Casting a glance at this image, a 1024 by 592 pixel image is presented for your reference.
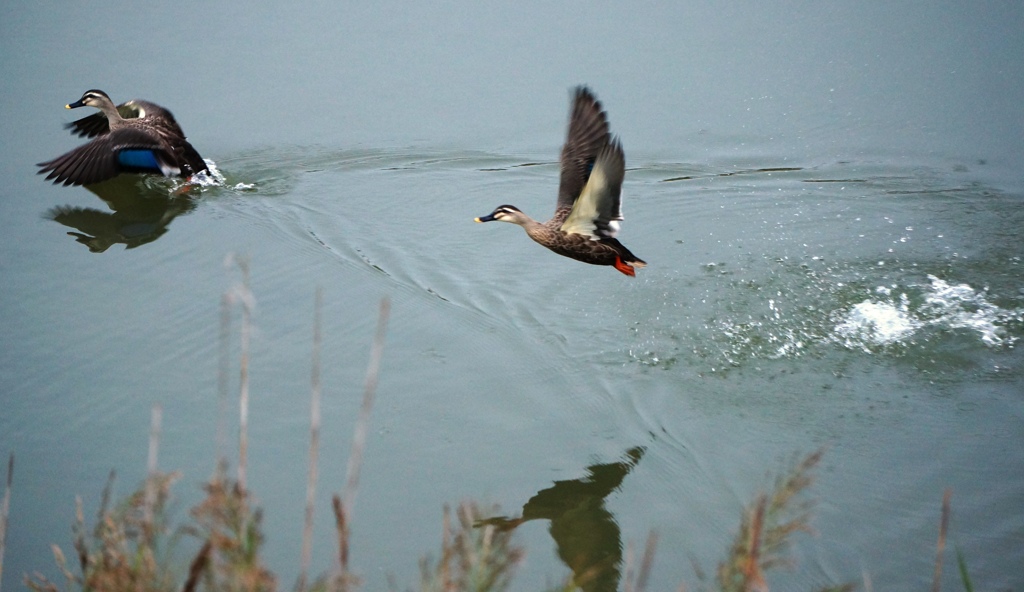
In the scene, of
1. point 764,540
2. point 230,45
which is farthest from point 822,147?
point 764,540

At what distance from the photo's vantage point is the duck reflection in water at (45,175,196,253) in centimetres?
615

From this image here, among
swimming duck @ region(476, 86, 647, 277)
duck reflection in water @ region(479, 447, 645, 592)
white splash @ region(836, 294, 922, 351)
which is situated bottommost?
duck reflection in water @ region(479, 447, 645, 592)

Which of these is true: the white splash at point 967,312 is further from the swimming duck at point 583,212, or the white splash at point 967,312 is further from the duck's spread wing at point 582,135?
the duck's spread wing at point 582,135

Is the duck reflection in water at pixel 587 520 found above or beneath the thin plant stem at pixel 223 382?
beneath

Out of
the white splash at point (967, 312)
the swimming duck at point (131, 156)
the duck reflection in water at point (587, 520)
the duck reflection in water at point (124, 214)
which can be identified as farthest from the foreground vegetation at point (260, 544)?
the swimming duck at point (131, 156)

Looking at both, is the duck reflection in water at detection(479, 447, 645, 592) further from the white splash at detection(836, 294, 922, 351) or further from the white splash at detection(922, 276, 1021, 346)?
the white splash at detection(922, 276, 1021, 346)

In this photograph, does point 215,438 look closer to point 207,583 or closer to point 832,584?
point 207,583

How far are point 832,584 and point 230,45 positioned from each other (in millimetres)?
7419

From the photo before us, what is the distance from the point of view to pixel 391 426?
4.17 m

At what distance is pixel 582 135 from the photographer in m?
5.40

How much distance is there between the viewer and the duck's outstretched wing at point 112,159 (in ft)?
21.5

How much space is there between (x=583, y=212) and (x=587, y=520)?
6.02ft

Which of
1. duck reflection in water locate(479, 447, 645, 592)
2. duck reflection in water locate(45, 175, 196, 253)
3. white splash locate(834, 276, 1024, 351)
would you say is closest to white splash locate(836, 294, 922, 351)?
white splash locate(834, 276, 1024, 351)

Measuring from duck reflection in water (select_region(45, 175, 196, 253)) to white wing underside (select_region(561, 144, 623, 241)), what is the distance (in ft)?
9.46
